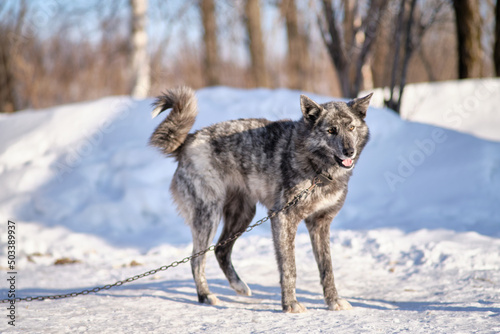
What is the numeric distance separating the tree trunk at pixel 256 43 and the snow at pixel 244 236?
4.53 metres

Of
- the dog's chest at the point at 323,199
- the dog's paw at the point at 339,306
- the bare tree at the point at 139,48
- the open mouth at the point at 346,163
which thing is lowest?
the dog's paw at the point at 339,306

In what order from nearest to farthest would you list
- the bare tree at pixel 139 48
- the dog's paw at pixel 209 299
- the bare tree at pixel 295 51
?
1. the dog's paw at pixel 209 299
2. the bare tree at pixel 139 48
3. the bare tree at pixel 295 51

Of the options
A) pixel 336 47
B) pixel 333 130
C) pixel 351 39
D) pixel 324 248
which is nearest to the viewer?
pixel 333 130

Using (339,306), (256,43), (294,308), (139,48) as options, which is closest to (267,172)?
(294,308)

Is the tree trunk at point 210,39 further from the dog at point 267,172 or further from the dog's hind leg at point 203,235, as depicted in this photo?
the dog's hind leg at point 203,235

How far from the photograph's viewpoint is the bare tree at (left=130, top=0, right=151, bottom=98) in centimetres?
1234

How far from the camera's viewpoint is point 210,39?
606 inches

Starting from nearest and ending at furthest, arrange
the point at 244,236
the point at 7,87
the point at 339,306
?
the point at 339,306 → the point at 244,236 → the point at 7,87

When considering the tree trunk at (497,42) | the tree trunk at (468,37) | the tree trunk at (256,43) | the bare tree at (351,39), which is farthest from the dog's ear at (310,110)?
the tree trunk at (256,43)

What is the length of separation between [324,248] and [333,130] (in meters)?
1.06

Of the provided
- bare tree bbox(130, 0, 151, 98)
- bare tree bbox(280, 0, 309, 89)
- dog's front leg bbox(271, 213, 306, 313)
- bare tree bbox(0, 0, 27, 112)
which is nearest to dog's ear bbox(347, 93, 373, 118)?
dog's front leg bbox(271, 213, 306, 313)

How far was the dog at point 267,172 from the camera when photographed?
3.79m

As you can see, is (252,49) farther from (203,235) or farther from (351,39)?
(203,235)

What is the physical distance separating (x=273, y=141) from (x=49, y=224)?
4.67 meters
